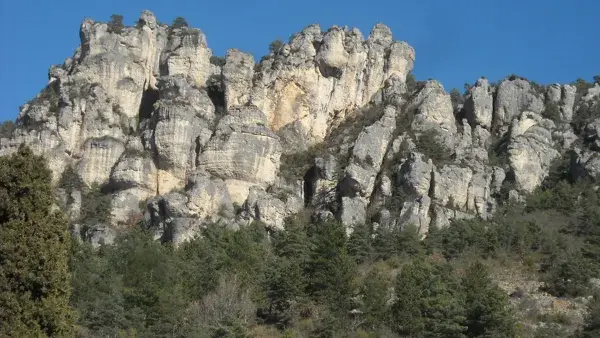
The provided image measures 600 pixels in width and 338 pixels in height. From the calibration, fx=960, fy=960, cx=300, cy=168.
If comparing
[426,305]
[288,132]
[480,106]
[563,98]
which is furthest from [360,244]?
[563,98]

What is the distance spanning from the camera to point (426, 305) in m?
40.3

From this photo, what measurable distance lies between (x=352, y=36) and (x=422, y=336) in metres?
36.0

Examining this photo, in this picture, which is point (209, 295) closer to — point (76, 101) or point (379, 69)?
point (76, 101)

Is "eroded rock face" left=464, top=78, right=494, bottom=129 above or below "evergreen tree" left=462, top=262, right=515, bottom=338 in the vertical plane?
above

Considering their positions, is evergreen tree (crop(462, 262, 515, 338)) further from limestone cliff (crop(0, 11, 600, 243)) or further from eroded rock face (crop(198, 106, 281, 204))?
eroded rock face (crop(198, 106, 281, 204))

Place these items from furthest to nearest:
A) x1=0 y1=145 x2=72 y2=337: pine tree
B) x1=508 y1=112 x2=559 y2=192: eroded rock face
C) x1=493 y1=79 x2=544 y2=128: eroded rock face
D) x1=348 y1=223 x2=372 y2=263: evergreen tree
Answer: x1=493 y1=79 x2=544 y2=128: eroded rock face < x1=508 y1=112 x2=559 y2=192: eroded rock face < x1=348 y1=223 x2=372 y2=263: evergreen tree < x1=0 y1=145 x2=72 y2=337: pine tree

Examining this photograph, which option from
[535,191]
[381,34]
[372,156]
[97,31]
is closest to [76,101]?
[97,31]

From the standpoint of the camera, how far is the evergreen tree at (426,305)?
37.2 meters

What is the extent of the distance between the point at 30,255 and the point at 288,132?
4319 centimetres

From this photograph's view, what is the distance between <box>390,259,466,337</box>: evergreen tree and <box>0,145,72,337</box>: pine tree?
668 inches

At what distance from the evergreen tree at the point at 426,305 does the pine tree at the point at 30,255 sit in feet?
55.7

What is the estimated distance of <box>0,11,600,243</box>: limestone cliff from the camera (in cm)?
5953

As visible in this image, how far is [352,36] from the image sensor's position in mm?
70250

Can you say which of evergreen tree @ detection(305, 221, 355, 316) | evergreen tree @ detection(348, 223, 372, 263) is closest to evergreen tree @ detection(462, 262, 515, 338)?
evergreen tree @ detection(305, 221, 355, 316)
